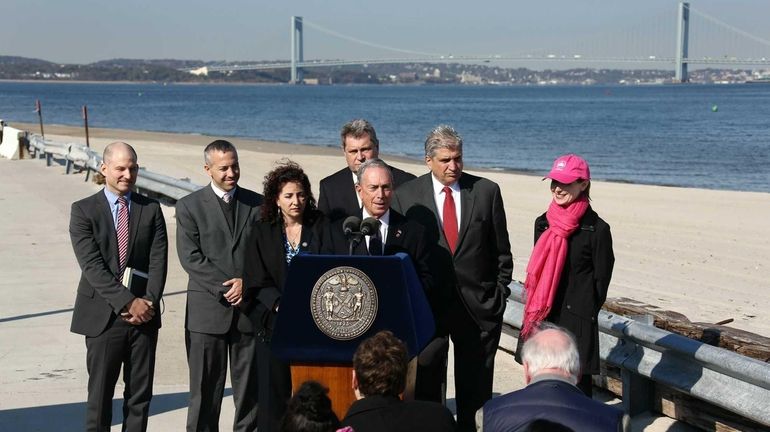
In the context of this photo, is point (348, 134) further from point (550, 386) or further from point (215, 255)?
point (550, 386)

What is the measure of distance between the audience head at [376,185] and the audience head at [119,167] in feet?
4.40

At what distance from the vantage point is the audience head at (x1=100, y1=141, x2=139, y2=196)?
5871mm

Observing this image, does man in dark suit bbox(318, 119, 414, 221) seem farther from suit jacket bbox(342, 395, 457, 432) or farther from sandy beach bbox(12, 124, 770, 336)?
sandy beach bbox(12, 124, 770, 336)

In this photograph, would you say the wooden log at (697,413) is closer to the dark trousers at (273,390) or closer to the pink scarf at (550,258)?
the pink scarf at (550,258)

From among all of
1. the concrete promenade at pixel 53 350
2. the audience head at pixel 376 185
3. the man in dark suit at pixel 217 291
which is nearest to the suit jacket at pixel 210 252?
the man in dark suit at pixel 217 291

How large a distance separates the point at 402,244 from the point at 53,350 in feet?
13.9

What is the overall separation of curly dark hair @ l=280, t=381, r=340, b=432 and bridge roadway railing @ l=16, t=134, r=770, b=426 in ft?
9.01

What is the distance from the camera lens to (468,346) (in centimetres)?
605

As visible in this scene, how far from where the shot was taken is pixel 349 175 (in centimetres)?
637

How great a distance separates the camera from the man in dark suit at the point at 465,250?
19.5ft

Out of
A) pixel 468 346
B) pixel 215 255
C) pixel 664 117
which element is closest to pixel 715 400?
pixel 468 346

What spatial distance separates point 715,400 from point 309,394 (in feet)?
9.65

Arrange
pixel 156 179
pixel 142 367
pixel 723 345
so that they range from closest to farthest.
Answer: pixel 142 367 → pixel 723 345 → pixel 156 179

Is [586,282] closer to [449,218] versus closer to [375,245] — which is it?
[449,218]
